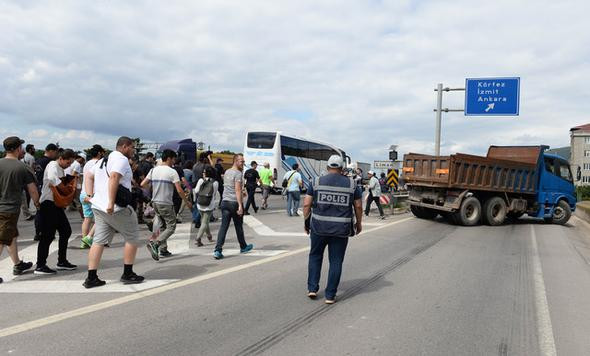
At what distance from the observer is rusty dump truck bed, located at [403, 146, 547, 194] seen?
13.4 meters

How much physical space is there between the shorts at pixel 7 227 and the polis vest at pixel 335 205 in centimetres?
380

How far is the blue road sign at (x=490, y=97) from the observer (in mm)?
20891

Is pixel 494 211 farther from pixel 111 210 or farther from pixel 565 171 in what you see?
pixel 111 210

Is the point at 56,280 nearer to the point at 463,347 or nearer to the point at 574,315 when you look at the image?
the point at 463,347

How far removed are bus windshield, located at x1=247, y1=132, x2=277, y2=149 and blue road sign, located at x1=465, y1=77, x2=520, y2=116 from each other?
35.6 feet

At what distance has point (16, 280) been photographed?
223 inches

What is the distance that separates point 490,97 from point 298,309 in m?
19.6

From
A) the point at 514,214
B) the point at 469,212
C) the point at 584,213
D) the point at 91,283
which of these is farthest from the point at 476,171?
the point at 91,283

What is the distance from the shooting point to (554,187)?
15883mm

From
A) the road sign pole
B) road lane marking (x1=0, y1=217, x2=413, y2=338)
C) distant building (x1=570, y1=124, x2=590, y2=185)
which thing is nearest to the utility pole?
the road sign pole

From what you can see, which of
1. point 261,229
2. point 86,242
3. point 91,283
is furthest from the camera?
point 261,229

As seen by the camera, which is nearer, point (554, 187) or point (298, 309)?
point (298, 309)

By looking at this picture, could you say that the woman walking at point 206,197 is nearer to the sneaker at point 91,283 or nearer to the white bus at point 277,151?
the sneaker at point 91,283

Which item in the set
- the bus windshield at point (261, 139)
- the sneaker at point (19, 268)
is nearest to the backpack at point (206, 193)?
the sneaker at point (19, 268)
